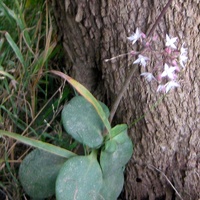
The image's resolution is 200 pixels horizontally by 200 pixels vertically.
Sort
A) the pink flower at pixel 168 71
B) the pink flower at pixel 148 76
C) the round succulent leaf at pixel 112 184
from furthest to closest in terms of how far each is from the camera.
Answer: the round succulent leaf at pixel 112 184 < the pink flower at pixel 148 76 < the pink flower at pixel 168 71

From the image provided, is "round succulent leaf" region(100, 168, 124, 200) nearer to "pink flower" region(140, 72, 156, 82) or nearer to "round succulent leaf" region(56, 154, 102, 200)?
"round succulent leaf" region(56, 154, 102, 200)

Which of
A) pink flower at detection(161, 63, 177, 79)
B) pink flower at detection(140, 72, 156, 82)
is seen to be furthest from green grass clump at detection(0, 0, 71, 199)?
pink flower at detection(161, 63, 177, 79)

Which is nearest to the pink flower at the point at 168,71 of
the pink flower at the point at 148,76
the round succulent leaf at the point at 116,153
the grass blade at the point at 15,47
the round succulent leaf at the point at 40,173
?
the pink flower at the point at 148,76

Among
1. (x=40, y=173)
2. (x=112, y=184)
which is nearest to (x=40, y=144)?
(x=40, y=173)

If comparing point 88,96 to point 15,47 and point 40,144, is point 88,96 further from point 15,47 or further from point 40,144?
point 15,47

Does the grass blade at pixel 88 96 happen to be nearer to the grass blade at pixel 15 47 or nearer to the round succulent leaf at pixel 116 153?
the round succulent leaf at pixel 116 153

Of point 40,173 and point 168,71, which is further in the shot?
point 40,173
